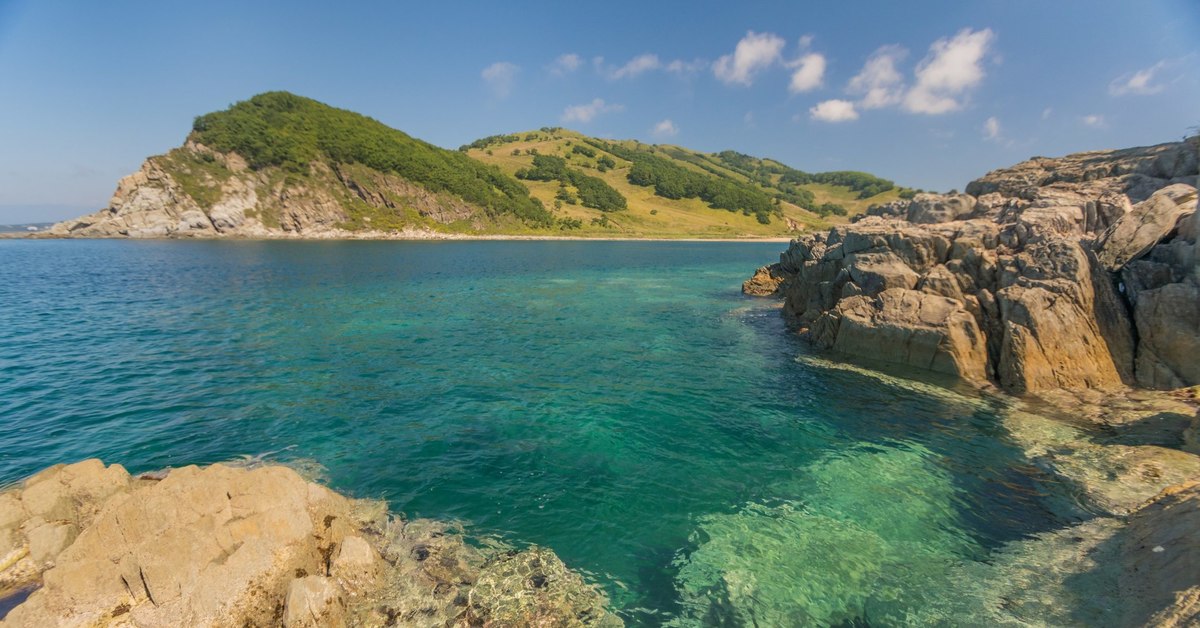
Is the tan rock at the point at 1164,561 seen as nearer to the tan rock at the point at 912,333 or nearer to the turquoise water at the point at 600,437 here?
the turquoise water at the point at 600,437

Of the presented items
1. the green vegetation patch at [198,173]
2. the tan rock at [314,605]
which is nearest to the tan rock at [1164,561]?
the tan rock at [314,605]

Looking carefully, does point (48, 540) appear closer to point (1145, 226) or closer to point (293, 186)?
point (1145, 226)

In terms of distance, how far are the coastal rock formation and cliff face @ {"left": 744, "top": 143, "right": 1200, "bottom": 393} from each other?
2241 centimetres

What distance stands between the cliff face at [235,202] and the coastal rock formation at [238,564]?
14668cm

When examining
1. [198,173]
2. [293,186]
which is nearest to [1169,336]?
[293,186]

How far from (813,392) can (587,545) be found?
14721mm

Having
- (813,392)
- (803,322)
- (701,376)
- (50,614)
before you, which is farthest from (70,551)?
(803,322)

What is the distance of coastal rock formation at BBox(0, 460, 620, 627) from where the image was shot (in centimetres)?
839

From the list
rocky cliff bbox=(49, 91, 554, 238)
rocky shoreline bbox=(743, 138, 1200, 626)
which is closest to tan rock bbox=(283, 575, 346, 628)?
rocky shoreline bbox=(743, 138, 1200, 626)

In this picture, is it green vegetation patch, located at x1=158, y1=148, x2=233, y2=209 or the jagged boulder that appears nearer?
the jagged boulder

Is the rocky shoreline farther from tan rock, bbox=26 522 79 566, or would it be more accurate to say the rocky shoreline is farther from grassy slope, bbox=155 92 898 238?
grassy slope, bbox=155 92 898 238

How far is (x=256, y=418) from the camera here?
1839 centimetres

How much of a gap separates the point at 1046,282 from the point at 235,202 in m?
165

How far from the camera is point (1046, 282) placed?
2127 centimetres
